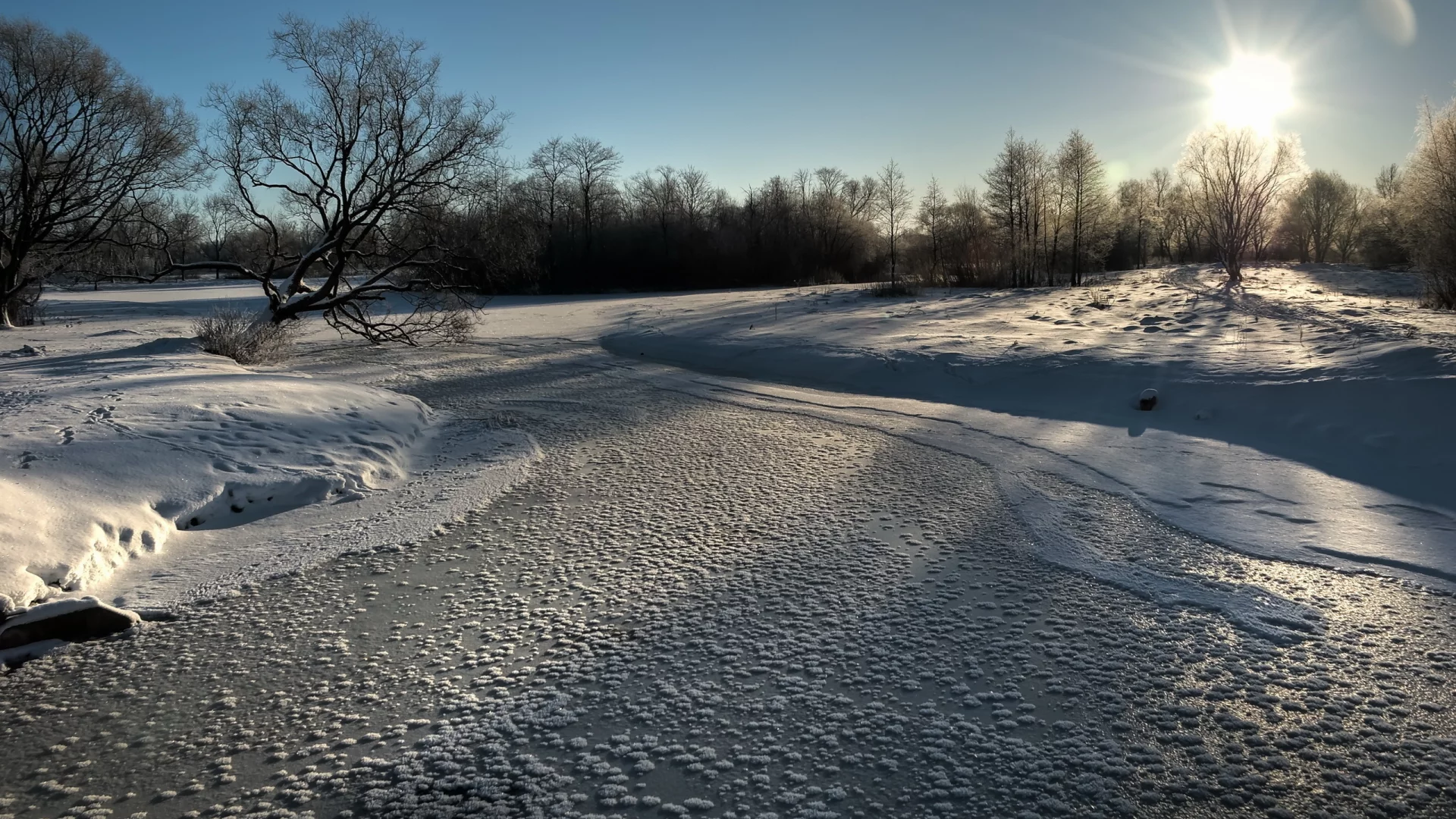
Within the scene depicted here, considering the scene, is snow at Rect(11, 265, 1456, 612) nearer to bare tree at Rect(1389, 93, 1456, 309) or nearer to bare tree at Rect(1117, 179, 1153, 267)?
bare tree at Rect(1389, 93, 1456, 309)

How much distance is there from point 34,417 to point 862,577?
23.3 feet

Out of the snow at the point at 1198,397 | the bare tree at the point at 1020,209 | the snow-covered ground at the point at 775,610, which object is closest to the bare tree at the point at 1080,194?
the bare tree at the point at 1020,209

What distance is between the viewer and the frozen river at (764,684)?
288 cm

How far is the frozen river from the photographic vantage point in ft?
9.45

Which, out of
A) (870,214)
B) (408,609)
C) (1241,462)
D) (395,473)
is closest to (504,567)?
(408,609)

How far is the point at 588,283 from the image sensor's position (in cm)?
4759

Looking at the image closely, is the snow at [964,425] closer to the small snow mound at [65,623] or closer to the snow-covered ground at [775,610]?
the snow-covered ground at [775,610]

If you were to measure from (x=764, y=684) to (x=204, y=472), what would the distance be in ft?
17.0

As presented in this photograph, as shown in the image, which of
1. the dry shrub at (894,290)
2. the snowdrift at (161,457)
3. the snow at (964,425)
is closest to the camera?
the snowdrift at (161,457)

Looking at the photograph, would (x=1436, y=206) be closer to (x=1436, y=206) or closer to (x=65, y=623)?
(x=1436, y=206)

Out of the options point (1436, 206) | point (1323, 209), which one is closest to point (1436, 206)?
point (1436, 206)

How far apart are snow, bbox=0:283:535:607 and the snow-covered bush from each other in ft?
8.85

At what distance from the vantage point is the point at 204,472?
6.31 metres

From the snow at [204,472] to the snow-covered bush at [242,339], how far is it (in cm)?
270
